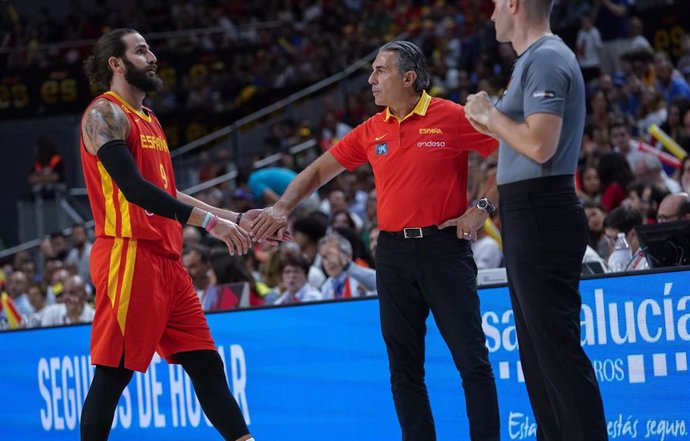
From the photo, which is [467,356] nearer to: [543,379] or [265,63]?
[543,379]

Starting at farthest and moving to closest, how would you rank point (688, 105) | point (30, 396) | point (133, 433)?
point (688, 105) → point (30, 396) → point (133, 433)

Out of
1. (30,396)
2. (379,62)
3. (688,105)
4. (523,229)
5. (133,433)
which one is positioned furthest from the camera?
(688,105)

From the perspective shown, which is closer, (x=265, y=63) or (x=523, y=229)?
(x=523, y=229)

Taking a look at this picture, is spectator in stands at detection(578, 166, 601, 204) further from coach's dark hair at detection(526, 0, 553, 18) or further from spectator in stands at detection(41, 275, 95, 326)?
coach's dark hair at detection(526, 0, 553, 18)

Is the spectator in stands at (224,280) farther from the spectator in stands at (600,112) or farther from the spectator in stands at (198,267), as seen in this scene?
the spectator in stands at (600,112)

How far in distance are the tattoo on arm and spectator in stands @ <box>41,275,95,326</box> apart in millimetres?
4389

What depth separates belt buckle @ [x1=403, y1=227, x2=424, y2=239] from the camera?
210 inches

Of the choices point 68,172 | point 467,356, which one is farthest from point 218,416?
point 68,172

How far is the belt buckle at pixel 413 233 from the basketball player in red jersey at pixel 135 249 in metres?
0.77

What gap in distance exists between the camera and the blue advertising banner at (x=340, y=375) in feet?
19.0

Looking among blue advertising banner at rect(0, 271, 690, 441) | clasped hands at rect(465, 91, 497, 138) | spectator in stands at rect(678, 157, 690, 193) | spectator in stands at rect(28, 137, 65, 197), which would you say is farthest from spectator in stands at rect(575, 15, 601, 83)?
clasped hands at rect(465, 91, 497, 138)

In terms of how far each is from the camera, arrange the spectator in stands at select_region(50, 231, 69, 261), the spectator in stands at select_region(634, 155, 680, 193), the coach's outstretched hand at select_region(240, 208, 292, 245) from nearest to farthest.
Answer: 1. the coach's outstretched hand at select_region(240, 208, 292, 245)
2. the spectator in stands at select_region(634, 155, 680, 193)
3. the spectator in stands at select_region(50, 231, 69, 261)

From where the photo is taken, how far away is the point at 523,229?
413cm

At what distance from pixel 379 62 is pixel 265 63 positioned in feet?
→ 51.7
